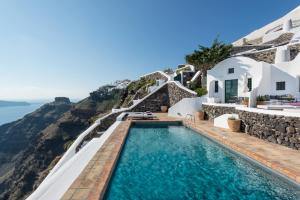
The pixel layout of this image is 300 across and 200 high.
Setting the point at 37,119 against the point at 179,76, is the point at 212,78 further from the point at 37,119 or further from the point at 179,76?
the point at 37,119

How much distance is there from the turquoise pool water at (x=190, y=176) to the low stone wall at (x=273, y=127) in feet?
6.77

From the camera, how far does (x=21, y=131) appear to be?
354 feet

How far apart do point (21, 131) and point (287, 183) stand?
12526 centimetres

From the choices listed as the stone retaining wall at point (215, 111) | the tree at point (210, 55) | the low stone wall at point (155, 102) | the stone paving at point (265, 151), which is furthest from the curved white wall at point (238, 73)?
the low stone wall at point (155, 102)

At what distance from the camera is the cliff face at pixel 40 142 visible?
4984 centimetres

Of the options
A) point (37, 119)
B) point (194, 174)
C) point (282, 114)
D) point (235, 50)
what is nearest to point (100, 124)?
point (194, 174)

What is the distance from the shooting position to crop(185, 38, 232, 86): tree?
1973cm

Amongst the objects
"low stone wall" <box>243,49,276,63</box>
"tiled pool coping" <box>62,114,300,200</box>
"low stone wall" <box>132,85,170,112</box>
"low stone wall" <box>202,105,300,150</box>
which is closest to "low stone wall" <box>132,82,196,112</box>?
"low stone wall" <box>132,85,170,112</box>

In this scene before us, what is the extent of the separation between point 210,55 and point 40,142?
58.8m

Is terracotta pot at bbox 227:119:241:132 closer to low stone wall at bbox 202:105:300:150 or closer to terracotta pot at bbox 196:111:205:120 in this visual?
low stone wall at bbox 202:105:300:150

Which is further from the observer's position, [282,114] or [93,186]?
[282,114]

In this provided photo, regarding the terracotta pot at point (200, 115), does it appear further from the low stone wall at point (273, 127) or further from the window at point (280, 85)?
the window at point (280, 85)

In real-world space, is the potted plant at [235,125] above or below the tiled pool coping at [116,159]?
above

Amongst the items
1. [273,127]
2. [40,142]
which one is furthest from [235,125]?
[40,142]
